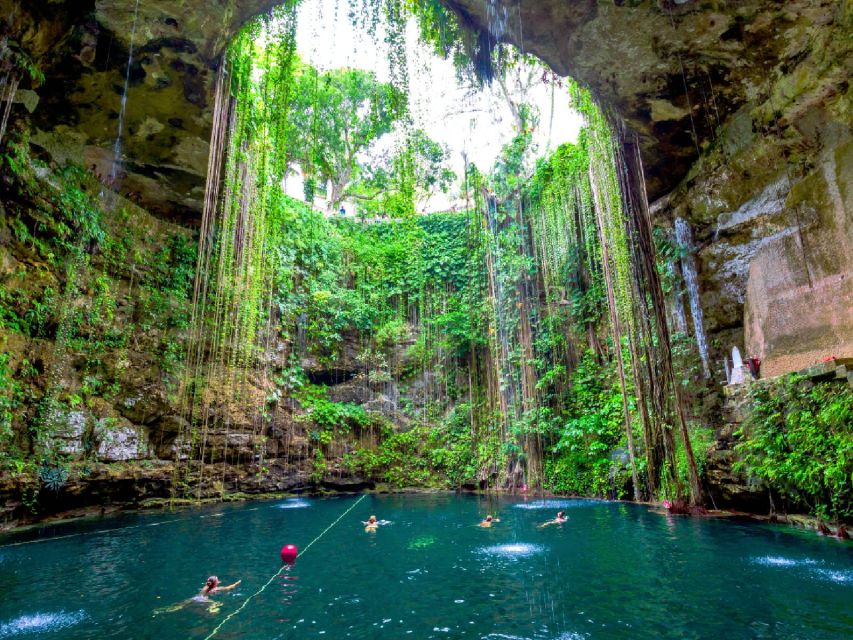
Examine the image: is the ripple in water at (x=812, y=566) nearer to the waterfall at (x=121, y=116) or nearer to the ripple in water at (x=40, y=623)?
the ripple in water at (x=40, y=623)

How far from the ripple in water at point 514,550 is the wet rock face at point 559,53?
5.62m

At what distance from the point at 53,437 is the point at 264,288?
540 cm

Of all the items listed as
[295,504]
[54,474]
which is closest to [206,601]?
[54,474]

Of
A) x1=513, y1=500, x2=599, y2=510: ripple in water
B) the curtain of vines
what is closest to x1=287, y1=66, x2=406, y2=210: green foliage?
the curtain of vines

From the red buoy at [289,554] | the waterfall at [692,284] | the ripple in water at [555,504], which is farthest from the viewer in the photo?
the ripple in water at [555,504]

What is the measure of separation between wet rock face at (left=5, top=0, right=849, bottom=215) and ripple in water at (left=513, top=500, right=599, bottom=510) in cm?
546

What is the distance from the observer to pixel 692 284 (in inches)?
289

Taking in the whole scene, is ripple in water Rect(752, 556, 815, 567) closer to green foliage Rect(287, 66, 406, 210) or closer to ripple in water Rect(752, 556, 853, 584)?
ripple in water Rect(752, 556, 853, 584)

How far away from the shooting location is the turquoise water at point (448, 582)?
9.91ft

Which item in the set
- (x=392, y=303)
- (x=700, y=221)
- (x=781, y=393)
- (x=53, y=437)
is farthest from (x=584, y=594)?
(x=392, y=303)

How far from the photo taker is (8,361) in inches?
253

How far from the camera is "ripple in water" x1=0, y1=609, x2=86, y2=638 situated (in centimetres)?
312

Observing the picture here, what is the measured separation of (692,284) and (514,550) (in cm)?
488

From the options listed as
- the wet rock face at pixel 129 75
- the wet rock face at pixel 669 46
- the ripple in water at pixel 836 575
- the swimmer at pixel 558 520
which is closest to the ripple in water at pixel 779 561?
the ripple in water at pixel 836 575
